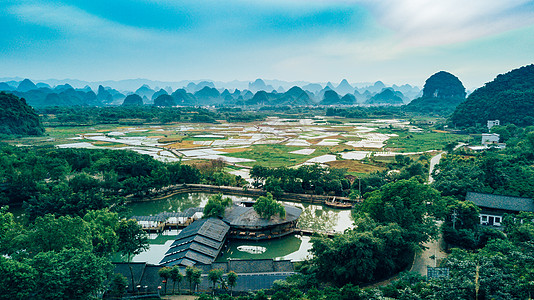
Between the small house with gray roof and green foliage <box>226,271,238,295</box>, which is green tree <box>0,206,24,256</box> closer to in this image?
green foliage <box>226,271,238,295</box>

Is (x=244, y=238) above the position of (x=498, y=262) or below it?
below

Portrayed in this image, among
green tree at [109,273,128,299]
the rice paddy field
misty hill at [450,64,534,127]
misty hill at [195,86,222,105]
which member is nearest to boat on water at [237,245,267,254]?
green tree at [109,273,128,299]

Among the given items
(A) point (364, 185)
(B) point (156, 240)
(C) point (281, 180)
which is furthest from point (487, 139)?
(B) point (156, 240)

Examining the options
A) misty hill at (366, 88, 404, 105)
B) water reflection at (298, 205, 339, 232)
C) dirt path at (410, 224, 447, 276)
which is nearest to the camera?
dirt path at (410, 224, 447, 276)

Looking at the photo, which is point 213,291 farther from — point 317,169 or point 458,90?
point 458,90

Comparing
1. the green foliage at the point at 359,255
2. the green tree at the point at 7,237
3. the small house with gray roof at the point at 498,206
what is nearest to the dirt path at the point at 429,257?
the green foliage at the point at 359,255

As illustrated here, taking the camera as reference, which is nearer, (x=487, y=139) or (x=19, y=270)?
(x=19, y=270)

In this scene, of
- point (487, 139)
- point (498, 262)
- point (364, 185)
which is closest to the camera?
point (498, 262)
